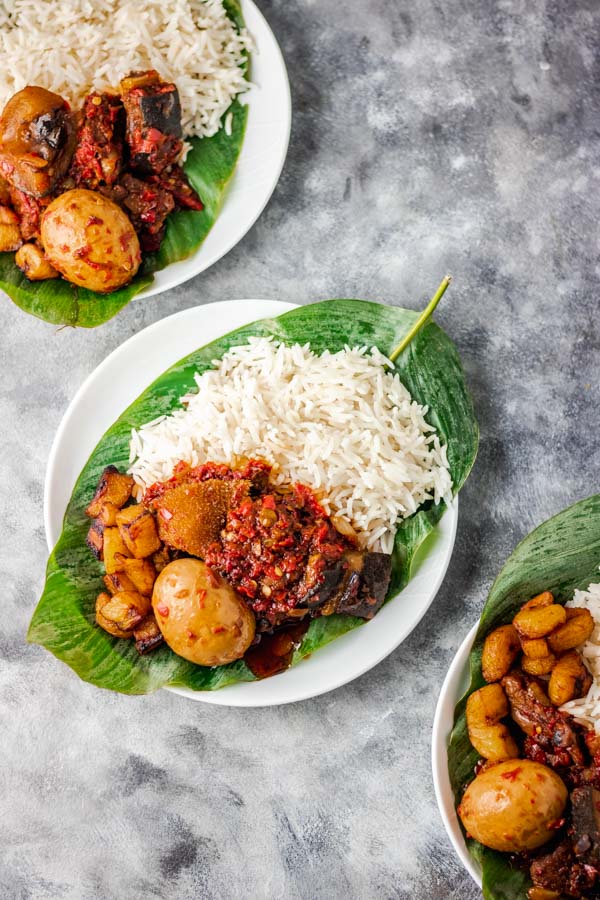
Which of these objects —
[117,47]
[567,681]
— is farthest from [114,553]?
[117,47]

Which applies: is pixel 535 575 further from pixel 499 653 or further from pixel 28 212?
pixel 28 212

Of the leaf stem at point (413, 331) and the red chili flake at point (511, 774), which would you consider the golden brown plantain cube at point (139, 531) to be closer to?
the leaf stem at point (413, 331)

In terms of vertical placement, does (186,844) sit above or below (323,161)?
below

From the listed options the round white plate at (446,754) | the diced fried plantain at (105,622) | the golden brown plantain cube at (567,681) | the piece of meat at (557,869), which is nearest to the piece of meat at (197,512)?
the diced fried plantain at (105,622)

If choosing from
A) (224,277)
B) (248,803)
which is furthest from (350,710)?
(224,277)

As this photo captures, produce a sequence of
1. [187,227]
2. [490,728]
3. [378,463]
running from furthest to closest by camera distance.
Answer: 1. [187,227]
2. [378,463]
3. [490,728]

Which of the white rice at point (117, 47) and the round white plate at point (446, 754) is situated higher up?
the white rice at point (117, 47)

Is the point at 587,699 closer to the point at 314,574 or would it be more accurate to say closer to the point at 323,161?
the point at 314,574
